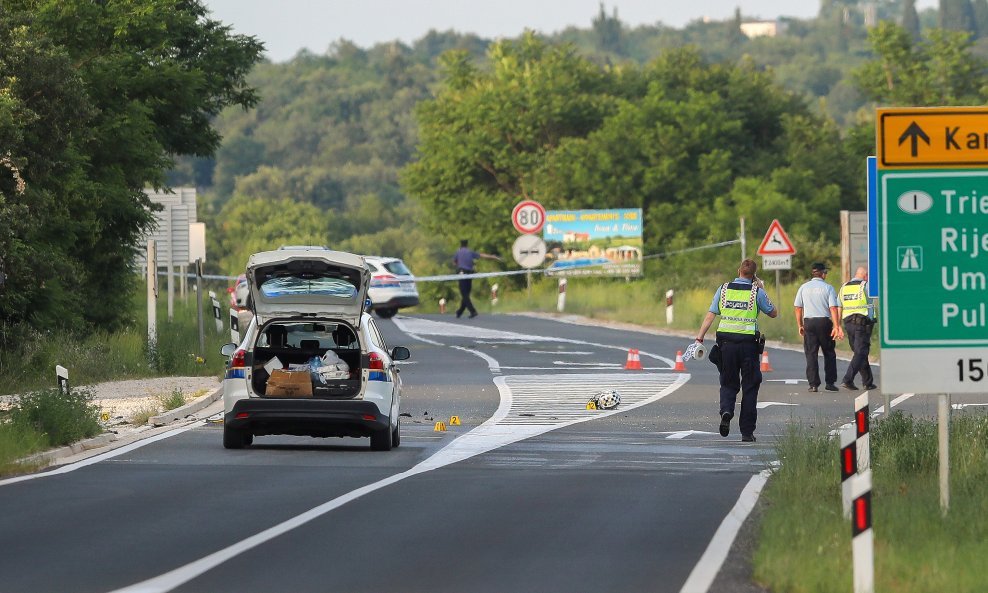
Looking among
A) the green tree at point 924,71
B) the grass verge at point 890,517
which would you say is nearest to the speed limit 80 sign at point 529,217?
the green tree at point 924,71

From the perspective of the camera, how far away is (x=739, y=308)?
2084 centimetres

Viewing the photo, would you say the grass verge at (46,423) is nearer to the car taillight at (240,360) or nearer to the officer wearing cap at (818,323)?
the car taillight at (240,360)

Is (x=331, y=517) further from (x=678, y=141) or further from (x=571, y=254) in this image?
(x=678, y=141)

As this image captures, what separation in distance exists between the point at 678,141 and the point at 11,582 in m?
69.5

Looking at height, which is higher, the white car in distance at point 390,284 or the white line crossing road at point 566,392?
the white car in distance at point 390,284

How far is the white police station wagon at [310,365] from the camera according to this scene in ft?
64.1

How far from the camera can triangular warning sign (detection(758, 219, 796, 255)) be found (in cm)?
4238

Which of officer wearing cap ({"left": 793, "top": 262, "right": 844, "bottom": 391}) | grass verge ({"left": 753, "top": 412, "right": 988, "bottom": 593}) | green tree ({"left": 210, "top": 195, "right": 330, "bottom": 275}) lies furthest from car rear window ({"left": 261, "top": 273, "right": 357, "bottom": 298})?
green tree ({"left": 210, "top": 195, "right": 330, "bottom": 275})

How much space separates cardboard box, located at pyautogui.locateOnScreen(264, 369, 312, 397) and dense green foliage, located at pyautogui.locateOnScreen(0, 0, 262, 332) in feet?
24.5

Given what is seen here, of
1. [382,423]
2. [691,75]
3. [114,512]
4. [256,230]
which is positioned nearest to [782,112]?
[691,75]

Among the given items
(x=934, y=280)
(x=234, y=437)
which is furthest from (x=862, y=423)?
(x=234, y=437)

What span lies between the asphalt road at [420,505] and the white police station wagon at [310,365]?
343mm

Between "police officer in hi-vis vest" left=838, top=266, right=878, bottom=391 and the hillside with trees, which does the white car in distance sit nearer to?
the hillside with trees

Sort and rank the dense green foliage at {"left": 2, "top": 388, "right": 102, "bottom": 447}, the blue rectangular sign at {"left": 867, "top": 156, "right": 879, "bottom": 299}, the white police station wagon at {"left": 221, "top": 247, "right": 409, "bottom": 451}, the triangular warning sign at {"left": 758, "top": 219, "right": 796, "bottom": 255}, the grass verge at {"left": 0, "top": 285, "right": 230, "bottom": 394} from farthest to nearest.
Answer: the triangular warning sign at {"left": 758, "top": 219, "right": 796, "bottom": 255}, the grass verge at {"left": 0, "top": 285, "right": 230, "bottom": 394}, the dense green foliage at {"left": 2, "top": 388, "right": 102, "bottom": 447}, the white police station wagon at {"left": 221, "top": 247, "right": 409, "bottom": 451}, the blue rectangular sign at {"left": 867, "top": 156, "right": 879, "bottom": 299}
